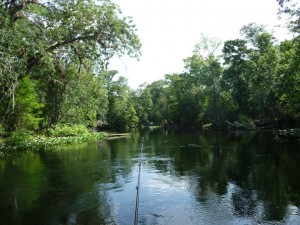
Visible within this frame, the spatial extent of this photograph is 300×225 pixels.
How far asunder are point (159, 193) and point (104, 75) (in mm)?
42801

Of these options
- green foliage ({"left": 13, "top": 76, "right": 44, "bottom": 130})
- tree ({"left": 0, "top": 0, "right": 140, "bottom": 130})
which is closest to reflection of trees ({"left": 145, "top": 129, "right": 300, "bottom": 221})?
tree ({"left": 0, "top": 0, "right": 140, "bottom": 130})

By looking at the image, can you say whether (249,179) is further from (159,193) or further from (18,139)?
(18,139)

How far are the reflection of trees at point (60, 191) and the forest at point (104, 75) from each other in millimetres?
4446

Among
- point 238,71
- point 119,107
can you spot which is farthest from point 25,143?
point 119,107

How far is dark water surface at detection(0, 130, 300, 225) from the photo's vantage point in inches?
274

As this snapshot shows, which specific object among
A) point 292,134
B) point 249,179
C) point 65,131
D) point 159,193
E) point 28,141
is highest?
point 65,131

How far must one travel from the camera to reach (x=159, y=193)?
9.24 m

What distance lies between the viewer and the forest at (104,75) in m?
16.3

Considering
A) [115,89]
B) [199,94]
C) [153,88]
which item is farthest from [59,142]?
[153,88]

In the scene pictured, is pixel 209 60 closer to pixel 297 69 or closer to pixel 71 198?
pixel 297 69

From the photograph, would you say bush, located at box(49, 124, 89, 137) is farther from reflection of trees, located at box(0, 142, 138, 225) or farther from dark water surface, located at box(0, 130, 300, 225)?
dark water surface, located at box(0, 130, 300, 225)

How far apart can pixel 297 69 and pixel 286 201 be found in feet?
81.9

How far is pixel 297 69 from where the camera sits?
28953 millimetres

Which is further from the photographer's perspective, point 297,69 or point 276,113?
point 276,113
